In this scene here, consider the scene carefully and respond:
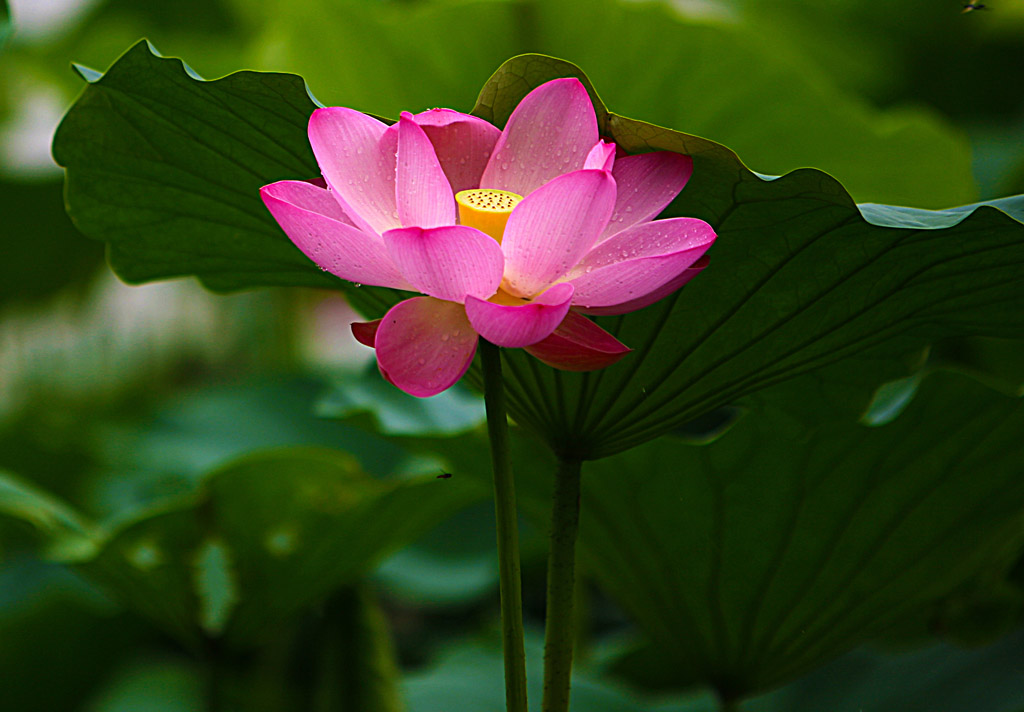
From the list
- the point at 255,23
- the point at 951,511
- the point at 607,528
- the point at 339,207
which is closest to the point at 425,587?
the point at 607,528

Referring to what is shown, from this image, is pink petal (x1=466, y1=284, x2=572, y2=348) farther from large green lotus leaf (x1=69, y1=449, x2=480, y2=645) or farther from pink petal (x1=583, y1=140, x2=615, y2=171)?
large green lotus leaf (x1=69, y1=449, x2=480, y2=645)

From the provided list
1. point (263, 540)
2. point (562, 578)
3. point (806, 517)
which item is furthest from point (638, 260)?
point (263, 540)

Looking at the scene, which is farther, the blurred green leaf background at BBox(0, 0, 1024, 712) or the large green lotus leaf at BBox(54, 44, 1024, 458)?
the blurred green leaf background at BBox(0, 0, 1024, 712)

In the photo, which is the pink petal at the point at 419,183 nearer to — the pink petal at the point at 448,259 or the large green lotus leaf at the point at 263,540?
the pink petal at the point at 448,259

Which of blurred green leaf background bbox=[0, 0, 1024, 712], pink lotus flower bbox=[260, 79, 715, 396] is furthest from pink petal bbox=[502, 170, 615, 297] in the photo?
blurred green leaf background bbox=[0, 0, 1024, 712]

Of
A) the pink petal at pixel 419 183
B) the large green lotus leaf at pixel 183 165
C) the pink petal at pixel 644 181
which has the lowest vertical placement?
the pink petal at pixel 419 183

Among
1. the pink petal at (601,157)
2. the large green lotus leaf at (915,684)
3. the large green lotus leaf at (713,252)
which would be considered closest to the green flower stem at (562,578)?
the large green lotus leaf at (713,252)
